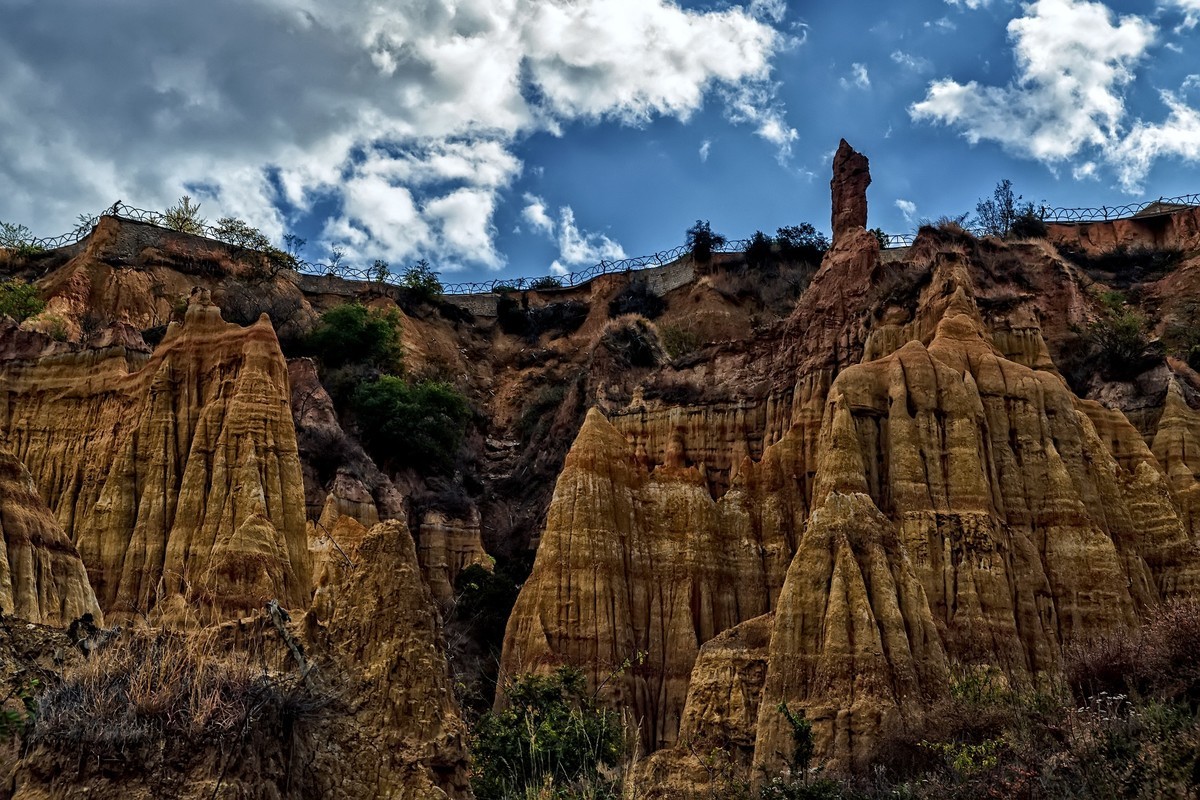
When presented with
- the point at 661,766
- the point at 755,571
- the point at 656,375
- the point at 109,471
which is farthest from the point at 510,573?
the point at 661,766

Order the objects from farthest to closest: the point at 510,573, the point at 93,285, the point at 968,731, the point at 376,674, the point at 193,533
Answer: the point at 93,285, the point at 510,573, the point at 193,533, the point at 968,731, the point at 376,674

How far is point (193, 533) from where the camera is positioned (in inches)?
1484

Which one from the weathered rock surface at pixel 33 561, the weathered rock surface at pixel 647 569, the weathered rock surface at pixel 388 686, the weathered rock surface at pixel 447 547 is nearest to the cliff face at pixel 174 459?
the weathered rock surface at pixel 647 569

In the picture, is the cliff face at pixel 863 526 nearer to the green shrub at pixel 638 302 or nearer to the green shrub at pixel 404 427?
the green shrub at pixel 404 427

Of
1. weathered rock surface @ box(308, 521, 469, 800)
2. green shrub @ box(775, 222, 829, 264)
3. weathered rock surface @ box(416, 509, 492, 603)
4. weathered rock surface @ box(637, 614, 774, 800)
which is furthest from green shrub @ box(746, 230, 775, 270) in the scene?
weathered rock surface @ box(308, 521, 469, 800)

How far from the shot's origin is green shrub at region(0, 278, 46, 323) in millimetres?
59438

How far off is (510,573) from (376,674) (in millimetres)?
34678

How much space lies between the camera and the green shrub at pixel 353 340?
64.1 m

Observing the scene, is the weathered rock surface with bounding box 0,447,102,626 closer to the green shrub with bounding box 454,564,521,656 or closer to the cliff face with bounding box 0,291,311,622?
the cliff face with bounding box 0,291,311,622

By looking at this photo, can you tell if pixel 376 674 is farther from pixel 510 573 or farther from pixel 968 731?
pixel 510 573

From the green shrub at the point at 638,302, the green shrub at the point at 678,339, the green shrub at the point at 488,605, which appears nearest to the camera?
the green shrub at the point at 488,605

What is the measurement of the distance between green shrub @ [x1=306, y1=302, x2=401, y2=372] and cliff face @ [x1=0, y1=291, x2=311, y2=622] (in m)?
19.0

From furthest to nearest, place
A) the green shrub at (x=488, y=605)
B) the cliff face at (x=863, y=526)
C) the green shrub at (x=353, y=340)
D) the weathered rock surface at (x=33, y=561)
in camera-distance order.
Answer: the green shrub at (x=353, y=340) < the green shrub at (x=488, y=605) < the cliff face at (x=863, y=526) < the weathered rock surface at (x=33, y=561)

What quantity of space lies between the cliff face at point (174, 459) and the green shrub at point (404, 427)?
13208 millimetres
